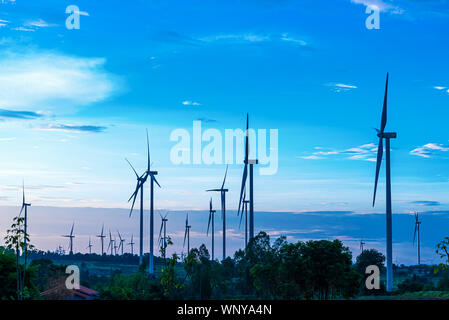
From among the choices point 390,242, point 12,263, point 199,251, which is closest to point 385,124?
point 390,242

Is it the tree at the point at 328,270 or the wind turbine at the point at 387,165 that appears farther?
the wind turbine at the point at 387,165

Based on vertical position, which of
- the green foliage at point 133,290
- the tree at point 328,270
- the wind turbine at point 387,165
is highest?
the wind turbine at point 387,165

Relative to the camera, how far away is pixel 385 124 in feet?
302

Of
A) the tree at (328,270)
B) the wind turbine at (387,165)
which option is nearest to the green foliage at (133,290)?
the tree at (328,270)

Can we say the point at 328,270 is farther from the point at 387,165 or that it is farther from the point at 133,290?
the point at 133,290

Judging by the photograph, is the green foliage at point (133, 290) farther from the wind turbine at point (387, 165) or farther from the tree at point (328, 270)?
the wind turbine at point (387, 165)

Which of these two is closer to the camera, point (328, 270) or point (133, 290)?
point (328, 270)

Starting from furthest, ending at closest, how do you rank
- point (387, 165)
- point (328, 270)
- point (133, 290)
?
point (133, 290)
point (387, 165)
point (328, 270)

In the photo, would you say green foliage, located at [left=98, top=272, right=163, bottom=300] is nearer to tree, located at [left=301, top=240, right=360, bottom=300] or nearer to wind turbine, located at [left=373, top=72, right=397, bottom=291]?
tree, located at [left=301, top=240, right=360, bottom=300]

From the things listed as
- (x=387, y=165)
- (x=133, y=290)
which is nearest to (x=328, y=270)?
(x=387, y=165)
